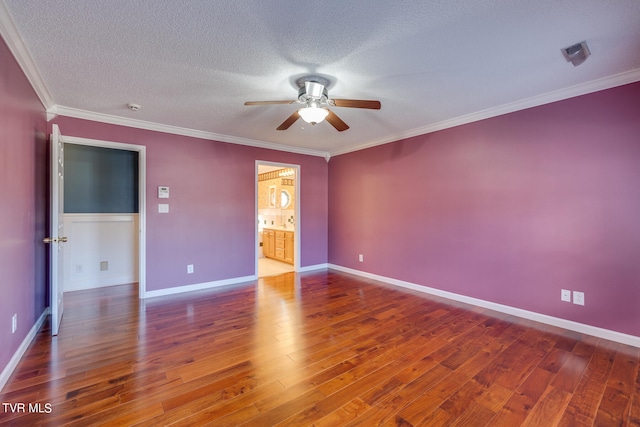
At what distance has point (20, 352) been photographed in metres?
2.29

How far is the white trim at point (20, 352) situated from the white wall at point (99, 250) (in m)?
1.32

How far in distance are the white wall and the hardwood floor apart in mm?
1150

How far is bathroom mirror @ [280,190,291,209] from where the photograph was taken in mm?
7340

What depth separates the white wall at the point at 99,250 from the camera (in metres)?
4.29

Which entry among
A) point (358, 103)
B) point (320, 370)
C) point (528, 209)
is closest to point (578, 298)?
point (528, 209)

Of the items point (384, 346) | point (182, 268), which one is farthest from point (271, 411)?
point (182, 268)

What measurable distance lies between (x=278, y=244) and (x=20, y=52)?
5206 millimetres

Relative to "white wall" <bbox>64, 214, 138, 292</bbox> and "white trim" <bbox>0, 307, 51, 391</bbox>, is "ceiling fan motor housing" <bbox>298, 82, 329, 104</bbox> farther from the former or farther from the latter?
"white wall" <bbox>64, 214, 138, 292</bbox>

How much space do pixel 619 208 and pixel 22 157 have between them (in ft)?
17.0

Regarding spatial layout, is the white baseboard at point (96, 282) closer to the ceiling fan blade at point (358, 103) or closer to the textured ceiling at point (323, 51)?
the textured ceiling at point (323, 51)

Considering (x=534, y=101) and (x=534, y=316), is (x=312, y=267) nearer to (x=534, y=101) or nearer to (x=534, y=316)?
(x=534, y=316)

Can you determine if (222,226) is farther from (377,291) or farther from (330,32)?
(330,32)

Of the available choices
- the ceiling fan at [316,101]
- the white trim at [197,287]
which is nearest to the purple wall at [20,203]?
the white trim at [197,287]

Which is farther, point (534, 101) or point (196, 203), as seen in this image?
point (196, 203)
